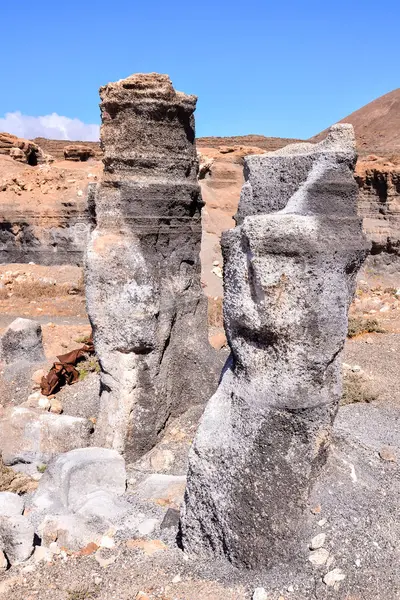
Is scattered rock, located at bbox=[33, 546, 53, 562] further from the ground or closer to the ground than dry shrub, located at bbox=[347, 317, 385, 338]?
further from the ground

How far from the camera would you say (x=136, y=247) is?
203 inches

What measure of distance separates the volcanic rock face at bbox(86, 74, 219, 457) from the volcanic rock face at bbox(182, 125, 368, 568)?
6.40ft

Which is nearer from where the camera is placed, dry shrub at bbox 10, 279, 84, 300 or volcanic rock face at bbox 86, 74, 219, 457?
volcanic rock face at bbox 86, 74, 219, 457

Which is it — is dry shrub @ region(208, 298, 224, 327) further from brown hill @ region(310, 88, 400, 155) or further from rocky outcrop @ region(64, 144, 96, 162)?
brown hill @ region(310, 88, 400, 155)

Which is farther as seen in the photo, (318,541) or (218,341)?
(218,341)

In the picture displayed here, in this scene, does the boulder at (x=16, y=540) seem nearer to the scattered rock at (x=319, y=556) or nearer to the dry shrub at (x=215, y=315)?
the scattered rock at (x=319, y=556)

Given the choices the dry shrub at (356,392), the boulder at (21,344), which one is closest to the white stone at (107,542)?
the dry shrub at (356,392)

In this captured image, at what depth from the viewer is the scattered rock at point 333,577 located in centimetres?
286

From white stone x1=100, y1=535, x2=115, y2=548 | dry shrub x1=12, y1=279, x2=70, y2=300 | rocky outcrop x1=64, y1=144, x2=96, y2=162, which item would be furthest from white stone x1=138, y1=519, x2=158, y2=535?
rocky outcrop x1=64, y1=144, x2=96, y2=162

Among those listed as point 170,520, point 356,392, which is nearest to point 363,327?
point 356,392

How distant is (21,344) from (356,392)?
4.54 metres

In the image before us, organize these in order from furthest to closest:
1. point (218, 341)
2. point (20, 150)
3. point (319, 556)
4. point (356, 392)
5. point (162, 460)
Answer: point (20, 150) → point (218, 341) → point (356, 392) → point (162, 460) → point (319, 556)

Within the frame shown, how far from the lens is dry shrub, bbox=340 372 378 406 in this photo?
654cm

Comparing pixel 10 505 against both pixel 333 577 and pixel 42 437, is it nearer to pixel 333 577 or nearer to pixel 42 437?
pixel 42 437
